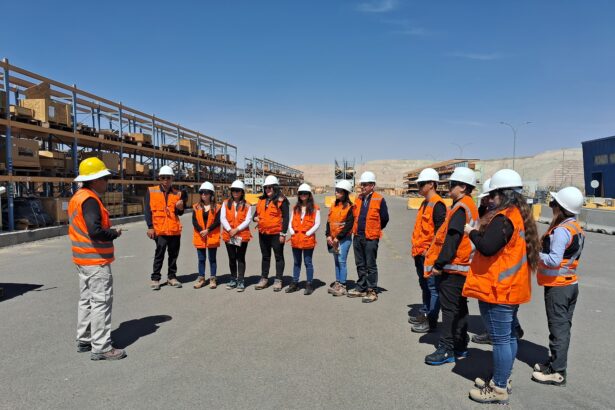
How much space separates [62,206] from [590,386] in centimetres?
1599

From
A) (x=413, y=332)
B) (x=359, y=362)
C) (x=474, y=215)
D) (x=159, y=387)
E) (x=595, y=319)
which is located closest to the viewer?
(x=159, y=387)

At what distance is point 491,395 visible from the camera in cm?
317

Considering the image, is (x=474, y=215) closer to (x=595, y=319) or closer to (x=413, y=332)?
(x=413, y=332)

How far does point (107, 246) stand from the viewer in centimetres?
407

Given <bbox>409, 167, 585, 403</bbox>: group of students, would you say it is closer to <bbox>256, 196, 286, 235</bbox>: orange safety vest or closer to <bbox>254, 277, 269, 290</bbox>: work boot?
<bbox>256, 196, 286, 235</bbox>: orange safety vest

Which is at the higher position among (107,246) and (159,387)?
(107,246)

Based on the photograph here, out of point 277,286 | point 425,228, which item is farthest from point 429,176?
point 277,286

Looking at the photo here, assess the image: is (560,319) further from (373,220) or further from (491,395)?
(373,220)

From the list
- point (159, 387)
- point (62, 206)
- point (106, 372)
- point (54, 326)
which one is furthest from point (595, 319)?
point (62, 206)

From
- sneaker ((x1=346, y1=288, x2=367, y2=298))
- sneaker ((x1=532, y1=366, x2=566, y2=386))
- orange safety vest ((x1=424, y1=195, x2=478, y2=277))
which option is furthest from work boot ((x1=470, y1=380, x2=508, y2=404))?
sneaker ((x1=346, y1=288, x2=367, y2=298))

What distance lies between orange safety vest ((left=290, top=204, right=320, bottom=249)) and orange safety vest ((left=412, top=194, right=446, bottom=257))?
1919mm

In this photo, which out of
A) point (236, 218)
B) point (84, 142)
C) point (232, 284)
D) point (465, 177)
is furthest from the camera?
point (84, 142)

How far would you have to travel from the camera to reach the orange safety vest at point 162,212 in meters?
6.73

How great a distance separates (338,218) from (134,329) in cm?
321
